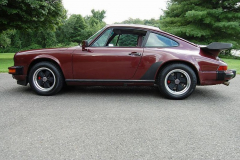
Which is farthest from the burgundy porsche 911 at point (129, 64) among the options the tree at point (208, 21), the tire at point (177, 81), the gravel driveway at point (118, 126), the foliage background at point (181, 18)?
the tree at point (208, 21)

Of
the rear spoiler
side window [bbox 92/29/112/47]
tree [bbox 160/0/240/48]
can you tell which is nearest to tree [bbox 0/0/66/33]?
side window [bbox 92/29/112/47]

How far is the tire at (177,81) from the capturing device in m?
4.32

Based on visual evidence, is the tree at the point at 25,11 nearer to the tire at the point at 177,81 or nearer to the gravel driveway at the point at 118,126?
the gravel driveway at the point at 118,126

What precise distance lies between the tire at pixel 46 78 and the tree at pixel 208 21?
61.3 feet

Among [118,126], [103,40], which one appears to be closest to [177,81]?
[103,40]

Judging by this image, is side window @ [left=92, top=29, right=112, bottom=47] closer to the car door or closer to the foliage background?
the car door

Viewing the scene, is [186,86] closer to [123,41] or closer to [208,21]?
[123,41]

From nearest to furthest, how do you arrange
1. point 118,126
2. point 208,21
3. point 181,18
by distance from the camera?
1. point 118,126
2. point 208,21
3. point 181,18

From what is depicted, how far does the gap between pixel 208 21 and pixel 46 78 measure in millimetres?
19623

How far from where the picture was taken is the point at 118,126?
2926 mm

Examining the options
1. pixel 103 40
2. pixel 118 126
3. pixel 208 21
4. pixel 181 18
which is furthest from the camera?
pixel 181 18

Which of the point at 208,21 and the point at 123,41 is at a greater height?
the point at 208,21

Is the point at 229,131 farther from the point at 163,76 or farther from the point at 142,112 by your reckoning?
the point at 163,76

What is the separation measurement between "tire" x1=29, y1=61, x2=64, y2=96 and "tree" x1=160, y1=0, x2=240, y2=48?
18.7 meters
